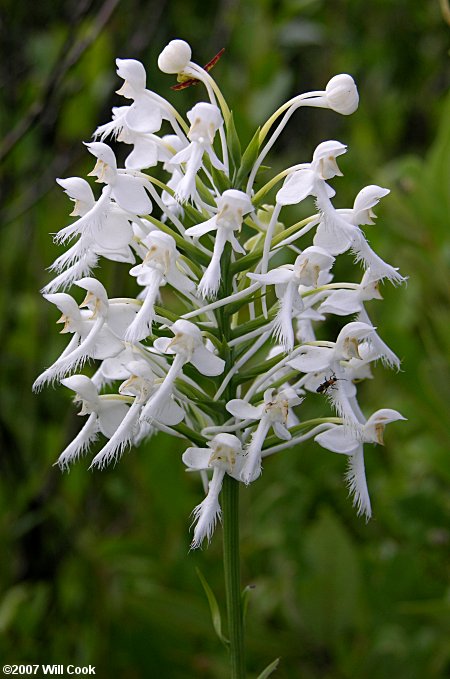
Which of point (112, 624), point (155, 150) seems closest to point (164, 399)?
point (155, 150)

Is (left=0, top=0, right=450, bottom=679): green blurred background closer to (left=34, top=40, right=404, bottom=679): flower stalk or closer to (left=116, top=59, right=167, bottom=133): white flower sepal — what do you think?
(left=34, top=40, right=404, bottom=679): flower stalk

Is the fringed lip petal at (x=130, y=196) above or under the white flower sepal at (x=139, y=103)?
under

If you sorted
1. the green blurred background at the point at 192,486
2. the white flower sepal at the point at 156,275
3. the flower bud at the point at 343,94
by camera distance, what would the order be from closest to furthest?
the white flower sepal at the point at 156,275, the flower bud at the point at 343,94, the green blurred background at the point at 192,486

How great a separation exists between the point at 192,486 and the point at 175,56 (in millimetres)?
1730

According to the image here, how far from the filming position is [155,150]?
125 cm

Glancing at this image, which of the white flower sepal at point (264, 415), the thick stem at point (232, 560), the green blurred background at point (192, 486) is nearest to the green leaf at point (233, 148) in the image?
the white flower sepal at point (264, 415)

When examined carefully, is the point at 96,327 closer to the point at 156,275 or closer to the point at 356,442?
the point at 156,275

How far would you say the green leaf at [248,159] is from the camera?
1.22 m

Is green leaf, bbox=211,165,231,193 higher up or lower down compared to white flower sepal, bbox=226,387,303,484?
higher up

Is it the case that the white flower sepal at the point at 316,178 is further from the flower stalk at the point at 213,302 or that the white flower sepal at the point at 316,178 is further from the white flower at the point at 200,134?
the white flower at the point at 200,134

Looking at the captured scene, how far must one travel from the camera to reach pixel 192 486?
8.89ft

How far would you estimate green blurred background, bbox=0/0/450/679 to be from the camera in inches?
81.9

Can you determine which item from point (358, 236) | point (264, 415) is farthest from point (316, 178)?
point (264, 415)

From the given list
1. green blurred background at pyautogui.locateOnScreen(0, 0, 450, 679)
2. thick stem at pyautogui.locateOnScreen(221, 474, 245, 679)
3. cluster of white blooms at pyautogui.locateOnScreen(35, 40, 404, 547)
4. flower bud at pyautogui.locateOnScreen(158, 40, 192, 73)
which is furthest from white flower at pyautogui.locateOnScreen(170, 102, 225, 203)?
green blurred background at pyautogui.locateOnScreen(0, 0, 450, 679)
